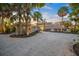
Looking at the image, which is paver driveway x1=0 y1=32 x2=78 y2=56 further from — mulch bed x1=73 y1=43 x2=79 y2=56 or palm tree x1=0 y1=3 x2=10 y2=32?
palm tree x1=0 y1=3 x2=10 y2=32

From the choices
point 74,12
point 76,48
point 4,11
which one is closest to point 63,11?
point 74,12

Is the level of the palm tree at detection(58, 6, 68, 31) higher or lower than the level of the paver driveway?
higher

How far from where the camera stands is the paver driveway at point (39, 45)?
73.0 inches

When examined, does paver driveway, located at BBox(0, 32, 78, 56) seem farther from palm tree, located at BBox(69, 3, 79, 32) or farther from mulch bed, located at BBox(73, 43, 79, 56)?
palm tree, located at BBox(69, 3, 79, 32)

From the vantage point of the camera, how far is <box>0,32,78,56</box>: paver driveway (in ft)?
6.08

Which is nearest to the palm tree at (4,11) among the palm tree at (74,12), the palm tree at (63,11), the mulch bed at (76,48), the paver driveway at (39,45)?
the paver driveway at (39,45)

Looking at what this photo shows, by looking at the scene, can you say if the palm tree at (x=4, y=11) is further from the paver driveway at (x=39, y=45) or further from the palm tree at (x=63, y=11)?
the palm tree at (x=63, y=11)

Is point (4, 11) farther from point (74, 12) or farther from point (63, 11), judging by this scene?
point (74, 12)

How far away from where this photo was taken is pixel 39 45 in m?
1.88

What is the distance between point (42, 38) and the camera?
190cm

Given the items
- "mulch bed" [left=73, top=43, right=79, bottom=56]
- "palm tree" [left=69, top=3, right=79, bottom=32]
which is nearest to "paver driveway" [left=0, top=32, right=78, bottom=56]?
"mulch bed" [left=73, top=43, right=79, bottom=56]

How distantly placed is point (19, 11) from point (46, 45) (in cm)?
43

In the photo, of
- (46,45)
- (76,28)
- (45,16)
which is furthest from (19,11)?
(76,28)

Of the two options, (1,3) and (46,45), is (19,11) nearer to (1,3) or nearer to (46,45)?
(1,3)
